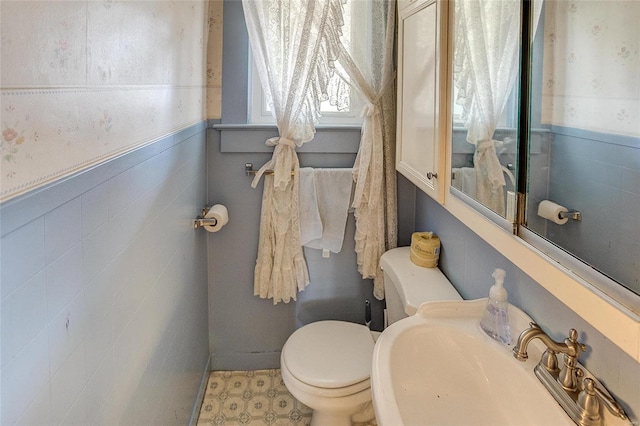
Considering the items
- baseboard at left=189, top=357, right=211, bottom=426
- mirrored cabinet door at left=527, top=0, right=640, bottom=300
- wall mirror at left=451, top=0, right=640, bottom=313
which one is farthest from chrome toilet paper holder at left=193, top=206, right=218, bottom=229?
mirrored cabinet door at left=527, top=0, right=640, bottom=300

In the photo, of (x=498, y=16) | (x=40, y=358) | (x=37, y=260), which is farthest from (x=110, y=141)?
(x=498, y=16)

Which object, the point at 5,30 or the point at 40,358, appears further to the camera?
the point at 40,358

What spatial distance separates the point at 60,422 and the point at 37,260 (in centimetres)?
30

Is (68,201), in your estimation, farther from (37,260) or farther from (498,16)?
(498,16)

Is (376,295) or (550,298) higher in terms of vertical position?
(550,298)

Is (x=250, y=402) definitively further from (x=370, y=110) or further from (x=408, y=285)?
(x=370, y=110)

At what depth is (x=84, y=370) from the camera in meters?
0.88

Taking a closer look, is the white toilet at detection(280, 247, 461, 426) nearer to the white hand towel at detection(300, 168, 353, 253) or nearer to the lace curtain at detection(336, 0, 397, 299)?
the lace curtain at detection(336, 0, 397, 299)

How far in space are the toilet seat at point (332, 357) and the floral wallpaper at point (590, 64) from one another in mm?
1076

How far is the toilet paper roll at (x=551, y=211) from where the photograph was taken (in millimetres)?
909

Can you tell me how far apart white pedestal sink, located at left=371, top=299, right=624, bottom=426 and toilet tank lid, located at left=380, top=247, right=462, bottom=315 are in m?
0.28

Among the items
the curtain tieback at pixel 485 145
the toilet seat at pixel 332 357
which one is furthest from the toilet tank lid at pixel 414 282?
the curtain tieback at pixel 485 145

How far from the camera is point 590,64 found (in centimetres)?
102

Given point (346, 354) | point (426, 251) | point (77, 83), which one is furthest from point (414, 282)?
point (77, 83)
